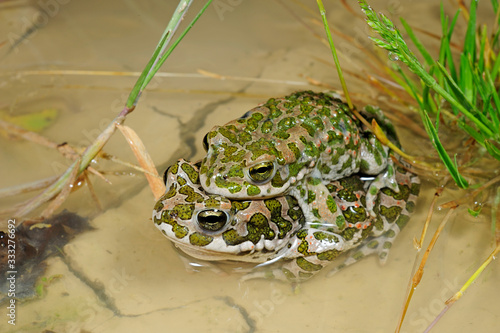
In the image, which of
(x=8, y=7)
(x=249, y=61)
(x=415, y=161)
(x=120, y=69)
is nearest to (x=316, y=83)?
(x=249, y=61)

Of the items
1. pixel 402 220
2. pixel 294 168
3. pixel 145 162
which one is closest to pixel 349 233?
pixel 402 220

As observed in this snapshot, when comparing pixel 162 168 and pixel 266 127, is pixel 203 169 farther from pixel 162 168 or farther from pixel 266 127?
pixel 162 168

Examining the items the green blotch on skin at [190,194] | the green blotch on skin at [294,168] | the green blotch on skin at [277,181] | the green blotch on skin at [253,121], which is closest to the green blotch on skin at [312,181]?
the green blotch on skin at [294,168]

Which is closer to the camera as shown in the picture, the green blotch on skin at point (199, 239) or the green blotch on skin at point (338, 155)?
the green blotch on skin at point (199, 239)

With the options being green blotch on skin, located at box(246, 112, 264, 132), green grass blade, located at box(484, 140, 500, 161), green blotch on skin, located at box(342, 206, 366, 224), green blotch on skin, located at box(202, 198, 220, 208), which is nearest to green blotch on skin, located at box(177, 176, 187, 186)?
green blotch on skin, located at box(202, 198, 220, 208)

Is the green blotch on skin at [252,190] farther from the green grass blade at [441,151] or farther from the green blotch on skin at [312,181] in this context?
the green grass blade at [441,151]

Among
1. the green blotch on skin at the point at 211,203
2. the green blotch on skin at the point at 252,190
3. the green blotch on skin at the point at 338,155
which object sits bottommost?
the green blotch on skin at the point at 211,203

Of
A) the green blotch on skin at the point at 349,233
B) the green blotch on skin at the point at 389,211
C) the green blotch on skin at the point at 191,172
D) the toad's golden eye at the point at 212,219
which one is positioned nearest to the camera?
the toad's golden eye at the point at 212,219
